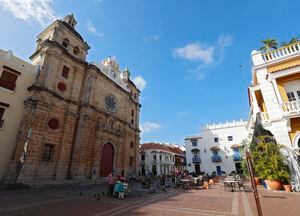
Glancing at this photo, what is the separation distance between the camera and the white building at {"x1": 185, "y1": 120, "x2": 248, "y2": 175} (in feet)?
110

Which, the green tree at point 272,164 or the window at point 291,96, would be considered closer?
the green tree at point 272,164

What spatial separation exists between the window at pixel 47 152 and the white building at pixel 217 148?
2858cm

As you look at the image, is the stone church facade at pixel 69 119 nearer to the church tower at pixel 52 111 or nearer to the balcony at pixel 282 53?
the church tower at pixel 52 111

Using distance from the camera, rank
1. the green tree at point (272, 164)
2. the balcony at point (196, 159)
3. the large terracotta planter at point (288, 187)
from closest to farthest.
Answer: the large terracotta planter at point (288, 187) < the green tree at point (272, 164) < the balcony at point (196, 159)

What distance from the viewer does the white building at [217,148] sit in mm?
33562

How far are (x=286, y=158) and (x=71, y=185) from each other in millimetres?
15757

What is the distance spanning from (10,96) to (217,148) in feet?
114

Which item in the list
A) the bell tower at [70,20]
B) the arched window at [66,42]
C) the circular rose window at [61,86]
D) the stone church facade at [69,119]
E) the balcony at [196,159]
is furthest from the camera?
the balcony at [196,159]

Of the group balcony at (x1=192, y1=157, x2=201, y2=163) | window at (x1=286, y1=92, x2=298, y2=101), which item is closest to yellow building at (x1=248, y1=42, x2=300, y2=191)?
window at (x1=286, y1=92, x2=298, y2=101)

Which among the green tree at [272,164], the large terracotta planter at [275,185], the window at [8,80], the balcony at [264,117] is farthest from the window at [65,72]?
the large terracotta planter at [275,185]

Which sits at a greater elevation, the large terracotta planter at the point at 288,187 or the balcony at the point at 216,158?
the balcony at the point at 216,158

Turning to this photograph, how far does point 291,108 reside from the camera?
Answer: 1035 centimetres

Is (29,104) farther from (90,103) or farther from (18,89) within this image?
(90,103)

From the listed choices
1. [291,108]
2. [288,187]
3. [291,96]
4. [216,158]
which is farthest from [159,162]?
[291,108]
